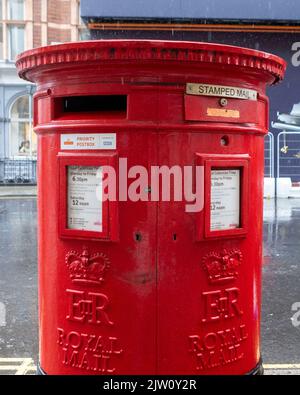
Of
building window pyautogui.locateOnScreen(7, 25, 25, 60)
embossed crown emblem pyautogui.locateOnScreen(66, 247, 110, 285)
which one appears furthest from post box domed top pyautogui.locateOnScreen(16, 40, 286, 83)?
building window pyautogui.locateOnScreen(7, 25, 25, 60)

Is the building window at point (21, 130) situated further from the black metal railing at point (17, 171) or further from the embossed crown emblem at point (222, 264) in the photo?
the embossed crown emblem at point (222, 264)

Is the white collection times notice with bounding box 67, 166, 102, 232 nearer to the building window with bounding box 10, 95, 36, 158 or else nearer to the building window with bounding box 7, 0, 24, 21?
the building window with bounding box 10, 95, 36, 158

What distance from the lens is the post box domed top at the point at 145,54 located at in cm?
225

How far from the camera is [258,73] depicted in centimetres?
251

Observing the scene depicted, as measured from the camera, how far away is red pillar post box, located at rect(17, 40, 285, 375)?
7.66 feet

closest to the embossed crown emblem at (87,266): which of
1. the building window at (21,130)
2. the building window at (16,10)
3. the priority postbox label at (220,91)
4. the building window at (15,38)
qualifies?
the priority postbox label at (220,91)

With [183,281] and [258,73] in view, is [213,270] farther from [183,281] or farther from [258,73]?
[258,73]

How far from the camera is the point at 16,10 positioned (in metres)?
23.1

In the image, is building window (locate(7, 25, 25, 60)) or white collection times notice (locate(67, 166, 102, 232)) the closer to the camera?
white collection times notice (locate(67, 166, 102, 232))

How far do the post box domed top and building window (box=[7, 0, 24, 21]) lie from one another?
73.8 ft

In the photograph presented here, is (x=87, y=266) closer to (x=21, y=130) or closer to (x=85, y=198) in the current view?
(x=85, y=198)

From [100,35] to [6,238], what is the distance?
9528 mm

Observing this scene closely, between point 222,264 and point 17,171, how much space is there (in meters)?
19.5

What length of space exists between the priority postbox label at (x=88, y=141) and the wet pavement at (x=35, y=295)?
1.97 metres
